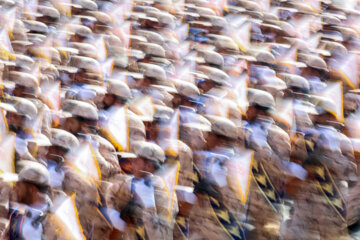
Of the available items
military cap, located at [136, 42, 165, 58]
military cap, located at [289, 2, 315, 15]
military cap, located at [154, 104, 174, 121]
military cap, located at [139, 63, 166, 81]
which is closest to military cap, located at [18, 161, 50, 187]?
military cap, located at [154, 104, 174, 121]

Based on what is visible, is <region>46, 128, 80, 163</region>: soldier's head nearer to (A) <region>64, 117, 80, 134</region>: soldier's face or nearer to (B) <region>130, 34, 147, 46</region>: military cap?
(A) <region>64, 117, 80, 134</region>: soldier's face

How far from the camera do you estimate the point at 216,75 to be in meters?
0.99

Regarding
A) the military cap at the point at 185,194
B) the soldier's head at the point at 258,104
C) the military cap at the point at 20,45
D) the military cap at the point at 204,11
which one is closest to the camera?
the military cap at the point at 185,194

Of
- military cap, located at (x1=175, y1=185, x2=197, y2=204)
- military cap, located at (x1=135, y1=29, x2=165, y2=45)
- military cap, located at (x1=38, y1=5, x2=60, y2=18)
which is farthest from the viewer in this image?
military cap, located at (x1=38, y1=5, x2=60, y2=18)

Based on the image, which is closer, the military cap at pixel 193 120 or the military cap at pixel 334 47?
the military cap at pixel 193 120

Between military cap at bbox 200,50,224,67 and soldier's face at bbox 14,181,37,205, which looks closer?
soldier's face at bbox 14,181,37,205

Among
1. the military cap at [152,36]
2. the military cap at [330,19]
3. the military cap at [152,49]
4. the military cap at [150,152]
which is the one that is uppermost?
the military cap at [330,19]

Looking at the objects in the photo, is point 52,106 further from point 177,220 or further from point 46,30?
point 46,30

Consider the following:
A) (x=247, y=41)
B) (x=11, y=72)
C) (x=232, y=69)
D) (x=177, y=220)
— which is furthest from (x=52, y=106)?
(x=247, y=41)

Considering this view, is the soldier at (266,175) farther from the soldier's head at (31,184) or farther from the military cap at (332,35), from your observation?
the military cap at (332,35)

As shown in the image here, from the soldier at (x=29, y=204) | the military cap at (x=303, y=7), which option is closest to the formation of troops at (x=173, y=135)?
the soldier at (x=29, y=204)

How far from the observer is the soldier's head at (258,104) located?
88 cm

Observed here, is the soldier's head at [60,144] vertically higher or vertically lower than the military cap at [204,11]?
lower

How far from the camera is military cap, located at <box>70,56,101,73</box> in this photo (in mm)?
972
